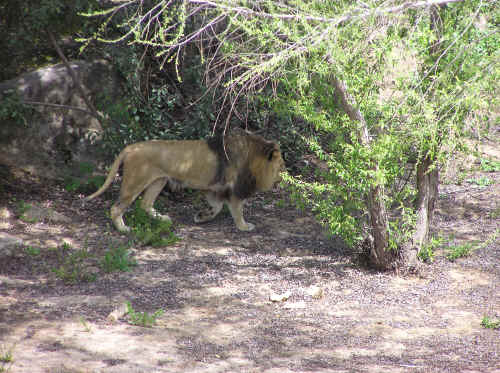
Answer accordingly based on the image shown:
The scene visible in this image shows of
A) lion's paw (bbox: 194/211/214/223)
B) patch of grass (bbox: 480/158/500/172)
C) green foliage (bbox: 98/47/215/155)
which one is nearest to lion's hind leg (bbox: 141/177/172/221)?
lion's paw (bbox: 194/211/214/223)

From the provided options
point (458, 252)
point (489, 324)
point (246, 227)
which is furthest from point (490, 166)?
point (489, 324)

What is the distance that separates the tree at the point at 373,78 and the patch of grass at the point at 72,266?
2.22 m

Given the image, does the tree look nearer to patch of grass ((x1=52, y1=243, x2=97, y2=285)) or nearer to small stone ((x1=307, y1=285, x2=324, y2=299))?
small stone ((x1=307, y1=285, x2=324, y2=299))

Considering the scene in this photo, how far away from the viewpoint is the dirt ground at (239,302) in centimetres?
425

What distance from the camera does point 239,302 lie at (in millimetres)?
5473

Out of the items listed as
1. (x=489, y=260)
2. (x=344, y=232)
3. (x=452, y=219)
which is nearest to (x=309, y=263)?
(x=344, y=232)

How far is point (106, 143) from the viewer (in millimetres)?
7941

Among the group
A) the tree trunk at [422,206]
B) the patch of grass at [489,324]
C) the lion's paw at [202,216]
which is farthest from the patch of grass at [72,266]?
the patch of grass at [489,324]

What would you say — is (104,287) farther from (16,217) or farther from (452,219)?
(452,219)

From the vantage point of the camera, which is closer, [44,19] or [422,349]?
[422,349]

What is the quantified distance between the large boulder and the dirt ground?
0.44m

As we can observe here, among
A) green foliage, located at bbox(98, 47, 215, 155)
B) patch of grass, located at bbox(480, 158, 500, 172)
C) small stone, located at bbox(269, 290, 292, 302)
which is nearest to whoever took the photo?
small stone, located at bbox(269, 290, 292, 302)

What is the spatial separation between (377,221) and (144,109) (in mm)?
3858

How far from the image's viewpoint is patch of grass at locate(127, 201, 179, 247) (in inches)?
269
